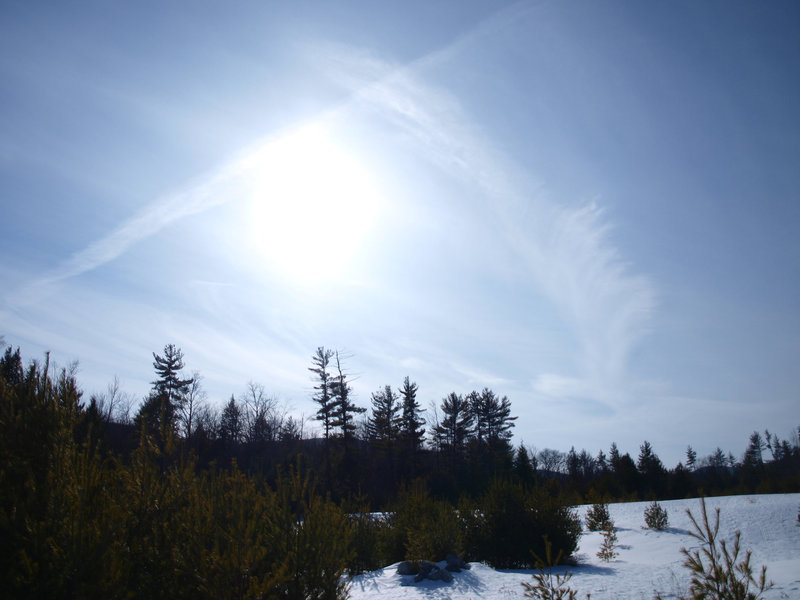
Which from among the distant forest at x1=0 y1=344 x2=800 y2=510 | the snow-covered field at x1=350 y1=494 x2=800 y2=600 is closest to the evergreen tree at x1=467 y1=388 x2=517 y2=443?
the distant forest at x1=0 y1=344 x2=800 y2=510

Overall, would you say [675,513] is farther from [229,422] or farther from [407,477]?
[229,422]

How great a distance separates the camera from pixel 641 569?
11.5 meters

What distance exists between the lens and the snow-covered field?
29.9 feet

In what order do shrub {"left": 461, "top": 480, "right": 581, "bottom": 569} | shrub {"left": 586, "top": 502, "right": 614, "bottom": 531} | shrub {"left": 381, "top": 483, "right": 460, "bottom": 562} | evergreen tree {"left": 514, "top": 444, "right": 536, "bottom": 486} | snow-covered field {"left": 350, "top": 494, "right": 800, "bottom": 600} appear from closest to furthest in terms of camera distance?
1. snow-covered field {"left": 350, "top": 494, "right": 800, "bottom": 600}
2. shrub {"left": 381, "top": 483, "right": 460, "bottom": 562}
3. shrub {"left": 461, "top": 480, "right": 581, "bottom": 569}
4. shrub {"left": 586, "top": 502, "right": 614, "bottom": 531}
5. evergreen tree {"left": 514, "top": 444, "right": 536, "bottom": 486}

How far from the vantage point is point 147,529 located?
15.8 ft

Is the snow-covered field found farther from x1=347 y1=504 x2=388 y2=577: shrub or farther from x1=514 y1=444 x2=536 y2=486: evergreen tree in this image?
x1=514 y1=444 x2=536 y2=486: evergreen tree

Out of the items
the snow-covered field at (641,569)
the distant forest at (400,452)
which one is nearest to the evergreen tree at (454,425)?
the distant forest at (400,452)

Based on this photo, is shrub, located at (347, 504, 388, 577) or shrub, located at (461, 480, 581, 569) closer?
shrub, located at (347, 504, 388, 577)

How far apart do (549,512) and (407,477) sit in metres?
28.0

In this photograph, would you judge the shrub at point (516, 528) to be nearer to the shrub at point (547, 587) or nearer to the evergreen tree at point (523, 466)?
the shrub at point (547, 587)

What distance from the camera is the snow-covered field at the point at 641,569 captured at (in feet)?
29.9

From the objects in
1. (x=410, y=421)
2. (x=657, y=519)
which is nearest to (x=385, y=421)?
(x=410, y=421)

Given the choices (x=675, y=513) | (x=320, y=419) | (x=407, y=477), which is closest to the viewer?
(x=675, y=513)

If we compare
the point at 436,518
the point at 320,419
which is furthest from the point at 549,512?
the point at 320,419
